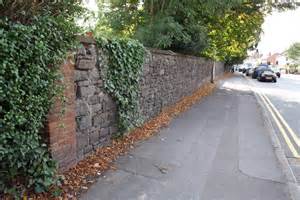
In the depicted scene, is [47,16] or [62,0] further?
[62,0]

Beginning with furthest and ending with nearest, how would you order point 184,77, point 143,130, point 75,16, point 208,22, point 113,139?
point 208,22 < point 184,77 < point 143,130 < point 113,139 < point 75,16

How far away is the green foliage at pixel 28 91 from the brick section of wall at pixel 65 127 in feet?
0.49

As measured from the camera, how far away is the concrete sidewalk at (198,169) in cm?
427

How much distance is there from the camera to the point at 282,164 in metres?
5.77

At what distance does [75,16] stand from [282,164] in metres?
4.57

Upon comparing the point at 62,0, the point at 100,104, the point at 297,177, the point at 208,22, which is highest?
the point at 208,22

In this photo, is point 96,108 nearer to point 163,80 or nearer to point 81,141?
point 81,141

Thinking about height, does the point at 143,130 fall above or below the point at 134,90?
below

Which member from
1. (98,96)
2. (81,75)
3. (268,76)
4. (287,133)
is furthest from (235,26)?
(81,75)

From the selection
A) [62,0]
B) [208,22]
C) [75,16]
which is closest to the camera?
[62,0]

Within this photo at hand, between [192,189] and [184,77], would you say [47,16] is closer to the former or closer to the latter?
[192,189]

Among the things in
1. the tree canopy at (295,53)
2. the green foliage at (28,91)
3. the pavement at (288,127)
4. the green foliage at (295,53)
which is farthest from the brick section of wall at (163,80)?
the tree canopy at (295,53)

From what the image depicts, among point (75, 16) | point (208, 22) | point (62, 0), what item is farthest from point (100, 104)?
point (208, 22)

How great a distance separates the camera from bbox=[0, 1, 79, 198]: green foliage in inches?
126
